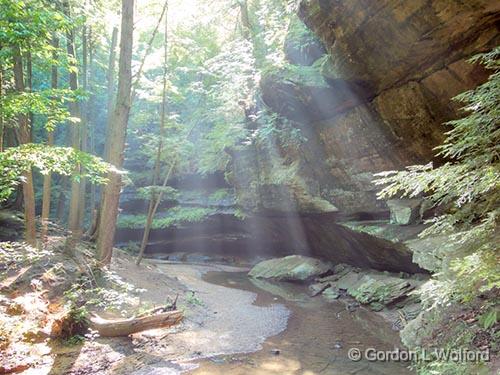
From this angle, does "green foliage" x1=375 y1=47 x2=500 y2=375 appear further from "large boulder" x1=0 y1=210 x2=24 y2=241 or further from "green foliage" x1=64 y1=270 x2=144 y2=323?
"large boulder" x1=0 y1=210 x2=24 y2=241

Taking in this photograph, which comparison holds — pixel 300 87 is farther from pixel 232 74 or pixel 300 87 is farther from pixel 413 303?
pixel 413 303

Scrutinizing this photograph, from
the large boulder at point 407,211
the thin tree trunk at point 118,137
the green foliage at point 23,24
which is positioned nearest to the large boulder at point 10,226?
the thin tree trunk at point 118,137

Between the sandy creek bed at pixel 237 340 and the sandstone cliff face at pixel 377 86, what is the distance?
4.98m

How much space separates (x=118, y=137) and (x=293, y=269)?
32.7ft

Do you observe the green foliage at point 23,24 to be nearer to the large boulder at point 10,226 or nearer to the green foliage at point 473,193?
the green foliage at point 473,193

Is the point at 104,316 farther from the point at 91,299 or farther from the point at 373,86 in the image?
the point at 373,86

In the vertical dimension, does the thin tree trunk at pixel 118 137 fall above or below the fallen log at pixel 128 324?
above

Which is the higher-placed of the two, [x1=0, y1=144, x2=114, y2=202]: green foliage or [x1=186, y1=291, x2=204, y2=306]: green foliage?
[x1=0, y1=144, x2=114, y2=202]: green foliage

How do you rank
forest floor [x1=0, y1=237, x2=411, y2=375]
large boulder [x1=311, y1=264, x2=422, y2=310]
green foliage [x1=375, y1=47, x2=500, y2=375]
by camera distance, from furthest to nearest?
1. large boulder [x1=311, y1=264, x2=422, y2=310]
2. forest floor [x1=0, y1=237, x2=411, y2=375]
3. green foliage [x1=375, y1=47, x2=500, y2=375]

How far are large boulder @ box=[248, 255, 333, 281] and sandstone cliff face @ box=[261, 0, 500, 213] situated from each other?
11.3 feet

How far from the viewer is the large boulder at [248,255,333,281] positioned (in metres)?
15.6

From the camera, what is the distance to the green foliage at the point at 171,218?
22.4m

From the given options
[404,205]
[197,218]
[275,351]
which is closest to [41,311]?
[275,351]

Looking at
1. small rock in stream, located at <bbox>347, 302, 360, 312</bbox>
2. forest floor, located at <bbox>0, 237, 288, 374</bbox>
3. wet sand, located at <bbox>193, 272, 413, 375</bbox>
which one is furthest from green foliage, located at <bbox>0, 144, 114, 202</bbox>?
small rock in stream, located at <bbox>347, 302, 360, 312</bbox>
